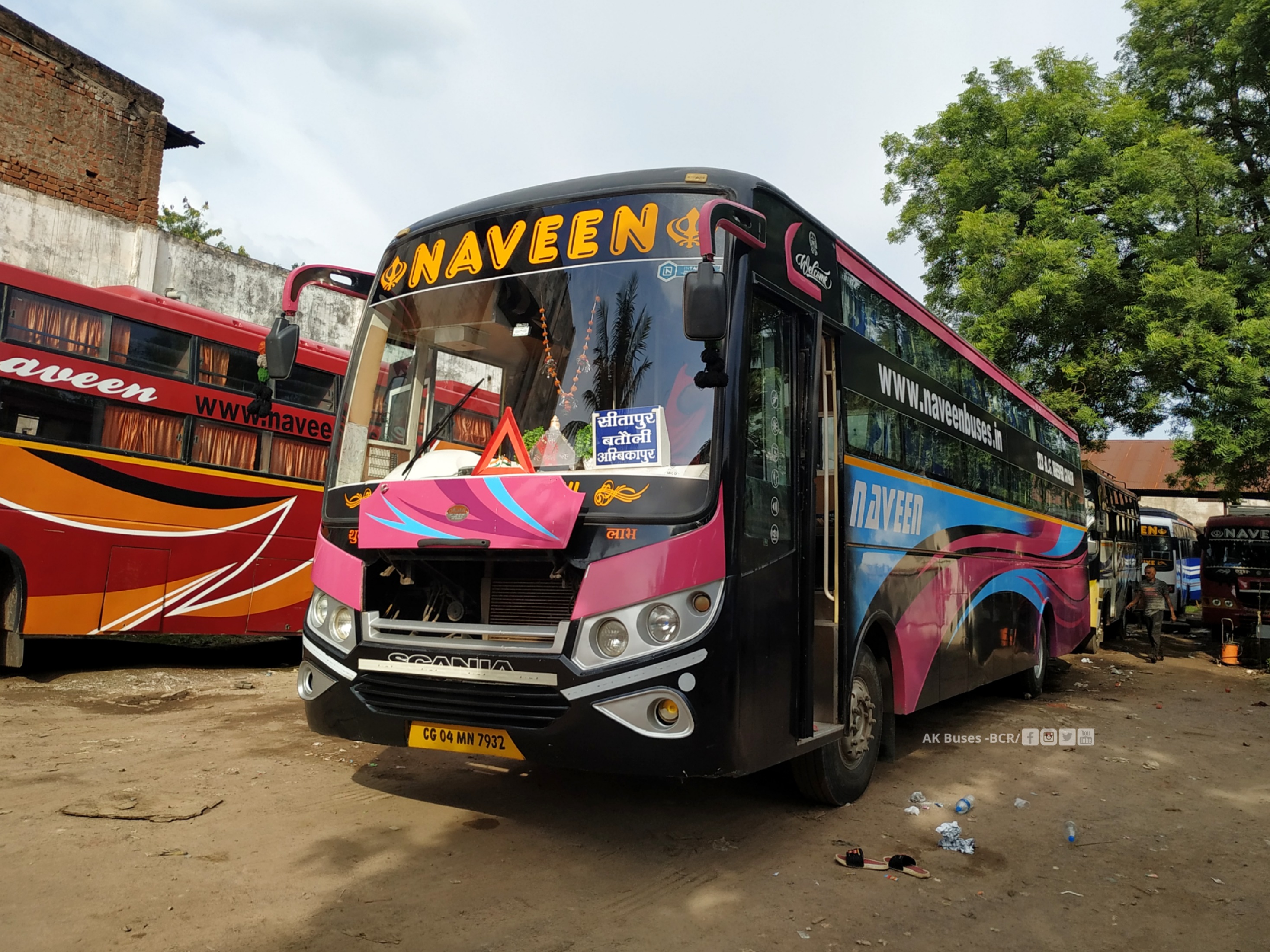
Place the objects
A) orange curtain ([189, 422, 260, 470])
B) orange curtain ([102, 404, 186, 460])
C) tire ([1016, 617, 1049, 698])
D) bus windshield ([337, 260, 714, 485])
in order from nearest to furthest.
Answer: bus windshield ([337, 260, 714, 485]) < orange curtain ([102, 404, 186, 460]) < orange curtain ([189, 422, 260, 470]) < tire ([1016, 617, 1049, 698])

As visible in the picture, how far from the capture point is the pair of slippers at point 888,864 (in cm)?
467


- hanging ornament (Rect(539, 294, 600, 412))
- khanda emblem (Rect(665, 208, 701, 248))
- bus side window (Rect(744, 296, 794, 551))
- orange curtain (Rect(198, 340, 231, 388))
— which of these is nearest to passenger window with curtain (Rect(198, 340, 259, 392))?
orange curtain (Rect(198, 340, 231, 388))

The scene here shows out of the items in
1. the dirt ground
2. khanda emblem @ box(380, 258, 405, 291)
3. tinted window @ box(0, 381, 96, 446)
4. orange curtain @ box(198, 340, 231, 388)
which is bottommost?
the dirt ground

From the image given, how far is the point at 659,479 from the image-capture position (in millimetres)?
4312

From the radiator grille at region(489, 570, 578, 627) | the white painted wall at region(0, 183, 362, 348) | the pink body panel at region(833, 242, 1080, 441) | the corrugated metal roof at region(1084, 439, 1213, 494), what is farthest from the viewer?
the corrugated metal roof at region(1084, 439, 1213, 494)

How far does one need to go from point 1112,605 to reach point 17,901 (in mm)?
18917

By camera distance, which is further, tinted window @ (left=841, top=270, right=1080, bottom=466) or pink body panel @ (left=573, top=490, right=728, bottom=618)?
tinted window @ (left=841, top=270, right=1080, bottom=466)

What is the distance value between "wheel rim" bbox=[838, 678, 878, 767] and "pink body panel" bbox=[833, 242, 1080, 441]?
2.49 meters

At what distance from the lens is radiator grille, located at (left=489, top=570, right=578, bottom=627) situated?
437 centimetres

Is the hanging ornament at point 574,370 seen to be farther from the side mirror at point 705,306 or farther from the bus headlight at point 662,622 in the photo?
the bus headlight at point 662,622

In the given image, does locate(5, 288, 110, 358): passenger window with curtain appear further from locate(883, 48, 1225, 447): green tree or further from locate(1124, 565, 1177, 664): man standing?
locate(1124, 565, 1177, 664): man standing

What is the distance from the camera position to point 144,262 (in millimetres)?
17438

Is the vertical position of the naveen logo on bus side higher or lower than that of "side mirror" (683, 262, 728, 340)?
higher

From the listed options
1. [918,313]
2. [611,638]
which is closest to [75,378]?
[611,638]
